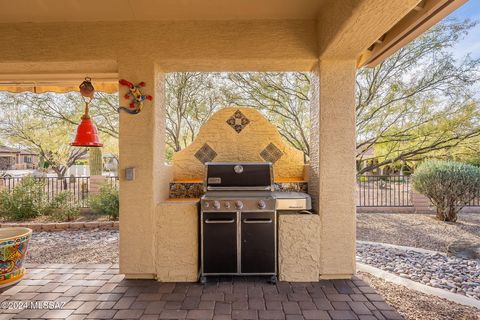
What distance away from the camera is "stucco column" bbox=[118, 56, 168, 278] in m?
3.41

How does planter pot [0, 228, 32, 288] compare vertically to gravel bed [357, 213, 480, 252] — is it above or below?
above

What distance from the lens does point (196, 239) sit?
340cm

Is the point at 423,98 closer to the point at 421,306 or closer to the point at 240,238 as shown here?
the point at 421,306

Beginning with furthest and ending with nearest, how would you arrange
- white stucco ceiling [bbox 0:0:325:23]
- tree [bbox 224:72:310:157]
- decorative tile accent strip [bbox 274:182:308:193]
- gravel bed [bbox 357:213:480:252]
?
tree [bbox 224:72:310:157], gravel bed [bbox 357:213:480:252], decorative tile accent strip [bbox 274:182:308:193], white stucco ceiling [bbox 0:0:325:23]

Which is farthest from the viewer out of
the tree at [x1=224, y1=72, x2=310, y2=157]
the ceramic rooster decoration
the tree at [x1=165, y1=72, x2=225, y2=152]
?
the tree at [x1=165, y1=72, x2=225, y2=152]

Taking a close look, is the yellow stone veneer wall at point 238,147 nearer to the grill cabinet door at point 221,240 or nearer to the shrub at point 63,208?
the grill cabinet door at point 221,240

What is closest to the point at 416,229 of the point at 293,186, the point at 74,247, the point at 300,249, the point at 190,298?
the point at 293,186

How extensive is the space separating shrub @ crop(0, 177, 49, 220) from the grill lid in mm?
5513

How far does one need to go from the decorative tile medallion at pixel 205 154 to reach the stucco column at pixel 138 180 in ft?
2.87

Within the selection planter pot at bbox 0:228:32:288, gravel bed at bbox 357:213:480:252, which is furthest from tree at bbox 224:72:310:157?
planter pot at bbox 0:228:32:288

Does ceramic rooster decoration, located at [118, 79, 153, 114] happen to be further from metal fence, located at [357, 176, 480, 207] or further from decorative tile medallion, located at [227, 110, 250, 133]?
metal fence, located at [357, 176, 480, 207]

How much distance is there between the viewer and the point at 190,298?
9.79 ft

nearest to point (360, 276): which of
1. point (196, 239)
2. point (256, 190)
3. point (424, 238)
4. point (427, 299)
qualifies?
point (427, 299)

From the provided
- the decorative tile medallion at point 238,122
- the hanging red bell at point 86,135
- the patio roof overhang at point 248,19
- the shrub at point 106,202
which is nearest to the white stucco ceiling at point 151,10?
the patio roof overhang at point 248,19
